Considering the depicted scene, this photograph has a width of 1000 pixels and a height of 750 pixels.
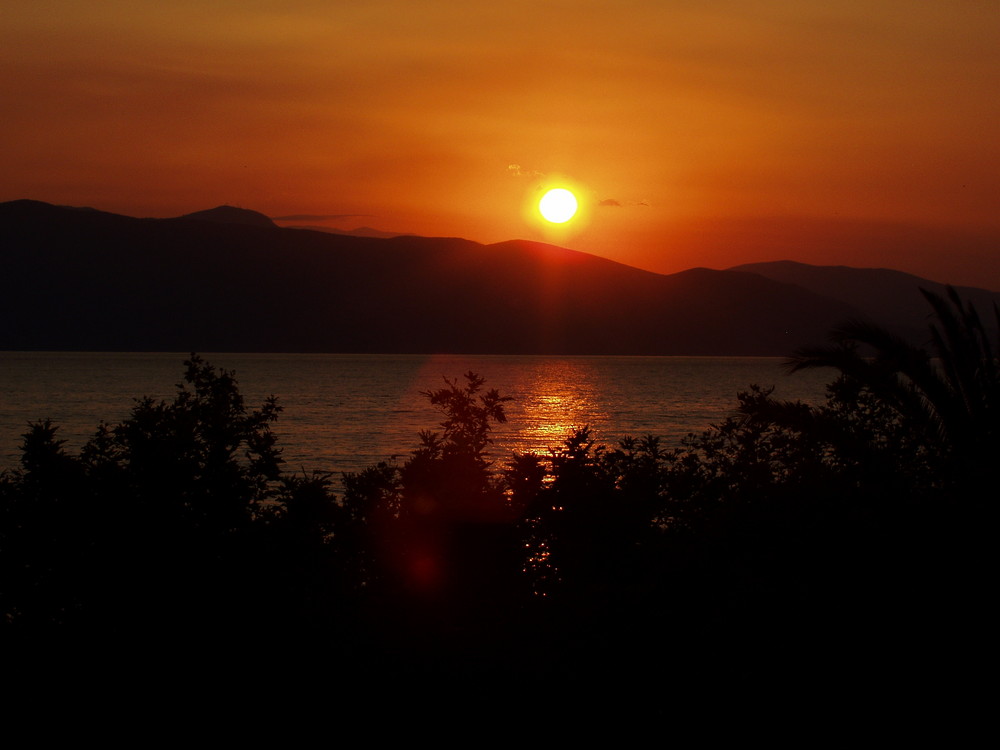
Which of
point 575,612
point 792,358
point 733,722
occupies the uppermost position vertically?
point 792,358

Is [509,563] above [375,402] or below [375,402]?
above

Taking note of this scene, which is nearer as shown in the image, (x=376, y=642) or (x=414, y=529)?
(x=376, y=642)

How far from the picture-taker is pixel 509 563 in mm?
9398

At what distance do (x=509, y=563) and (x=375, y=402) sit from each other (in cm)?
8983

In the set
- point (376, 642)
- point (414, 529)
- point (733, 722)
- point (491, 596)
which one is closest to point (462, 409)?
point (414, 529)

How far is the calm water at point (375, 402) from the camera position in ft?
191

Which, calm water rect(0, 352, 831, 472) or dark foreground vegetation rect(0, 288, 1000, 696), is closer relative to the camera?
dark foreground vegetation rect(0, 288, 1000, 696)

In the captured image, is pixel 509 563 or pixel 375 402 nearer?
pixel 509 563

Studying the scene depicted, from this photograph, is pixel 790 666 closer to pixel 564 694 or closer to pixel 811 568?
pixel 811 568

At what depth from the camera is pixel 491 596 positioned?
29.6 feet

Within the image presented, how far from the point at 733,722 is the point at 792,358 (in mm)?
7245

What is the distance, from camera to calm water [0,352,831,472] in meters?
58.2

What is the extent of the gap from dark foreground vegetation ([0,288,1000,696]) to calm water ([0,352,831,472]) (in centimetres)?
1830

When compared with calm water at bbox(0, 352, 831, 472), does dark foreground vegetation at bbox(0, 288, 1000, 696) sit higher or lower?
higher
